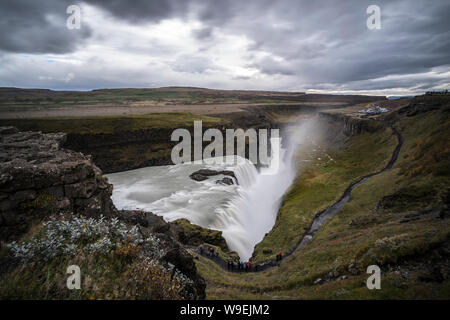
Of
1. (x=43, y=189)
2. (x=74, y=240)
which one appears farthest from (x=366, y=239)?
(x=43, y=189)

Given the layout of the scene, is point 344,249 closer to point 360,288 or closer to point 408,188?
point 360,288

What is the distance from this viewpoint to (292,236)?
30281mm

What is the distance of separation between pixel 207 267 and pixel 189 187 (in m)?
27.2

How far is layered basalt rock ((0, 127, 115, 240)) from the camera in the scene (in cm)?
1051

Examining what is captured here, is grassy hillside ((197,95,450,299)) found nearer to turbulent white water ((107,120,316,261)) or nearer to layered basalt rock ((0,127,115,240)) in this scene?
turbulent white water ((107,120,316,261))

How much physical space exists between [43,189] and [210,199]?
29.5 meters

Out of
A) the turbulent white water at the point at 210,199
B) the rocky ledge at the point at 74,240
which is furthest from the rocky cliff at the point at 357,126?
the rocky ledge at the point at 74,240

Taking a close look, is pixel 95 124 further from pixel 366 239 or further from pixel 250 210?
pixel 366 239

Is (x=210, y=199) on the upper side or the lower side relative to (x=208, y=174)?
lower

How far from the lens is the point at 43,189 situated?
467 inches

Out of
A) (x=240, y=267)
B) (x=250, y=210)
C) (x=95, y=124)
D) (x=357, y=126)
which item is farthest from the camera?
(x=357, y=126)

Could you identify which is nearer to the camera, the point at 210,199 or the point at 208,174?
the point at 210,199

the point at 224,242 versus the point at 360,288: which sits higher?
the point at 360,288
